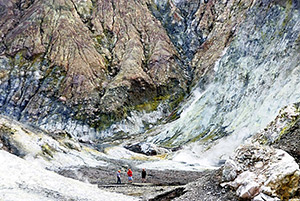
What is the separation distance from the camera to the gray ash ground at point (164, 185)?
53.9ft

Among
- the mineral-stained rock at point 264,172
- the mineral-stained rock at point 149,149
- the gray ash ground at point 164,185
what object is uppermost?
the mineral-stained rock at point 264,172

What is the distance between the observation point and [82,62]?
103m

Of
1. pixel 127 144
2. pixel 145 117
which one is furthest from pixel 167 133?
pixel 145 117

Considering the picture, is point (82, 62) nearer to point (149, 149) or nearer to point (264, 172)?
point (149, 149)

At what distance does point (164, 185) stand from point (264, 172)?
16056 mm

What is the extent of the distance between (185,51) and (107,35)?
28.3 meters

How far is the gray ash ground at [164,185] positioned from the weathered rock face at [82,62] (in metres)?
53.9

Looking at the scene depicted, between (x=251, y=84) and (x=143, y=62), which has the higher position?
(x=143, y=62)

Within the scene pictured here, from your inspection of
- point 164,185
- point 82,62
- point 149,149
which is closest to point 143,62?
point 82,62

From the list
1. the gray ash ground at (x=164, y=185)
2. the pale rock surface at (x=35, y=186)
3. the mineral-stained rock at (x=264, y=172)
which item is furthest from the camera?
the pale rock surface at (x=35, y=186)

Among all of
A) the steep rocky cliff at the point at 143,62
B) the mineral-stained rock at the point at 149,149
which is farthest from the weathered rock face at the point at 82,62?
the mineral-stained rock at the point at 149,149

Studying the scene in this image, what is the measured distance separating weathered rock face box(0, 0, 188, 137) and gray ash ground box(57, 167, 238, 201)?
2123 inches

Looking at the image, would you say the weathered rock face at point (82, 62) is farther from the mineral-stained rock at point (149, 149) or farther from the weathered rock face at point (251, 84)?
the mineral-stained rock at point (149, 149)

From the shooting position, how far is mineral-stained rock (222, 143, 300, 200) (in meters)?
12.7
